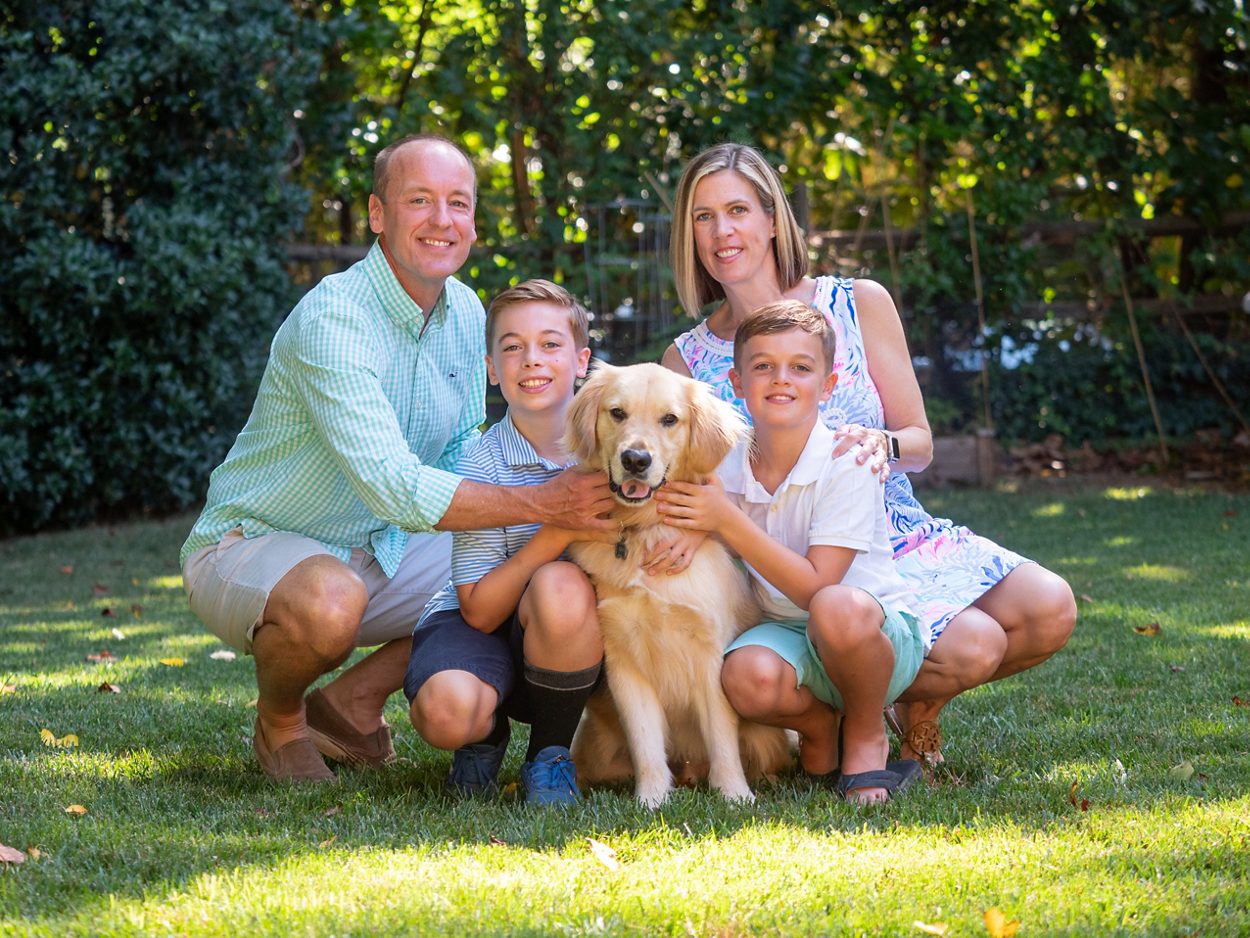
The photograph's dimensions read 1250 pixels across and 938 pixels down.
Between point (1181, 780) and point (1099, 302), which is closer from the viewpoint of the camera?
point (1181, 780)

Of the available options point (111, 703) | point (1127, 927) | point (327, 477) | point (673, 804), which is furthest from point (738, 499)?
point (111, 703)

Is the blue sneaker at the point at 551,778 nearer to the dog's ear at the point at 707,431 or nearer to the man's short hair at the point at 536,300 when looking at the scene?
the dog's ear at the point at 707,431

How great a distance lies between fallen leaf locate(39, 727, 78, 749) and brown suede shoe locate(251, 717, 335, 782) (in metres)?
0.61

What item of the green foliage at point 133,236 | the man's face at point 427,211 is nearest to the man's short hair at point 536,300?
the man's face at point 427,211

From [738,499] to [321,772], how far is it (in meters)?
1.29

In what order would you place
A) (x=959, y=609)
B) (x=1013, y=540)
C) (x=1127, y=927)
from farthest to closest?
(x=1013, y=540) → (x=959, y=609) → (x=1127, y=927)

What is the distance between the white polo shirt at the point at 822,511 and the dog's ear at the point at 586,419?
0.40 m

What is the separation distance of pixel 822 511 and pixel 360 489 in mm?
1113

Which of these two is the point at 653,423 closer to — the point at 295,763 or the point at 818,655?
the point at 818,655

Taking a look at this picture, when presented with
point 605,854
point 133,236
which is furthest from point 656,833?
point 133,236

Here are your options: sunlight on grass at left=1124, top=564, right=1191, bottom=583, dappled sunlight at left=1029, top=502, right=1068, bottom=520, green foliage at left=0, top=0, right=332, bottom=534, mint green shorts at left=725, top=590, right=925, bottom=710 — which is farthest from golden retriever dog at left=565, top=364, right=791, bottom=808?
green foliage at left=0, top=0, right=332, bottom=534

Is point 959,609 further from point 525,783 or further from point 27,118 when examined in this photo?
point 27,118

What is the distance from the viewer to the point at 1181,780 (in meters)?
3.11

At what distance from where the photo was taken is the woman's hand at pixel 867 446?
3.29 metres
